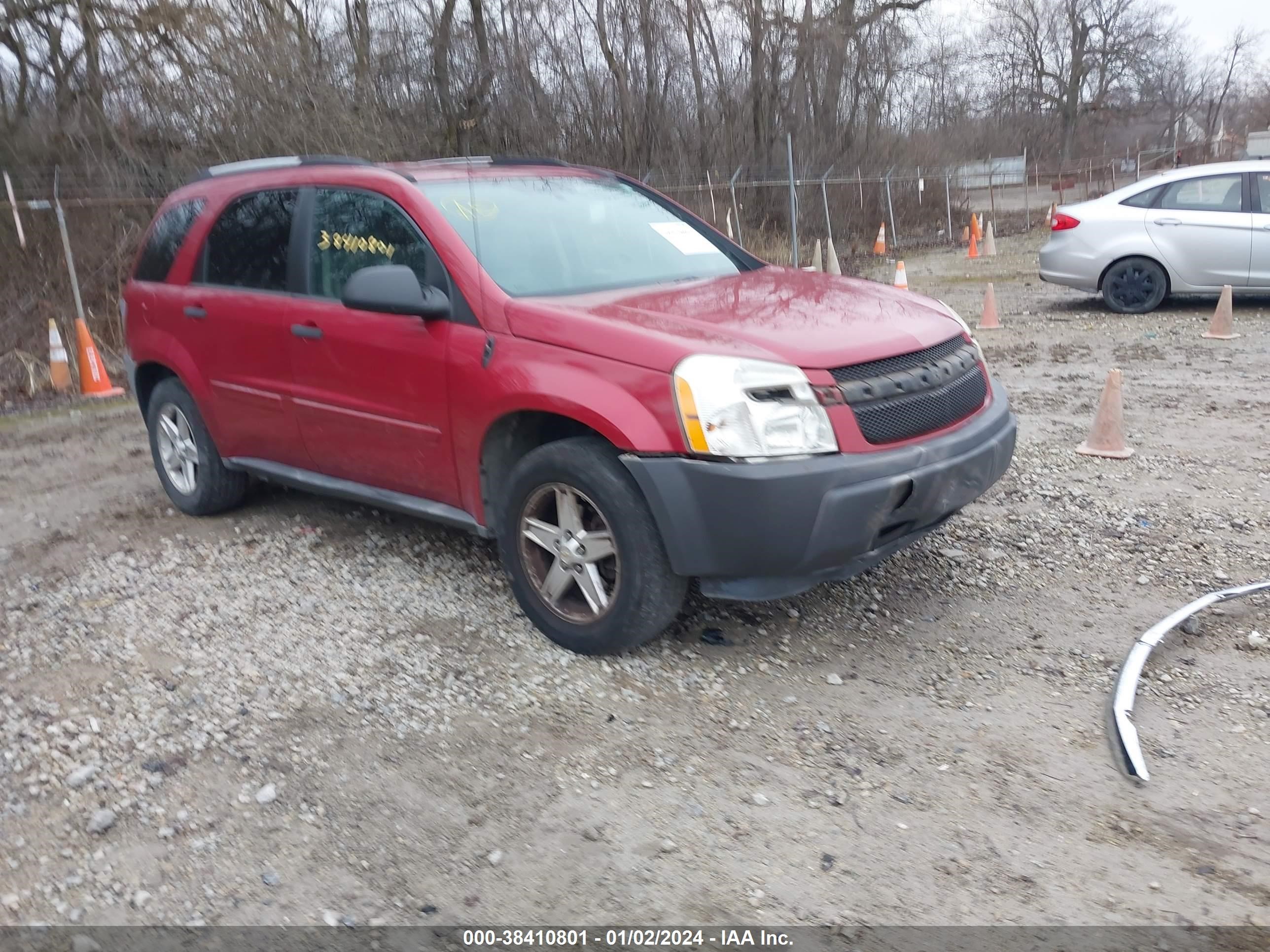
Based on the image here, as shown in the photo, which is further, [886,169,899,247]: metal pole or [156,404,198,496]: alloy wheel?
[886,169,899,247]: metal pole

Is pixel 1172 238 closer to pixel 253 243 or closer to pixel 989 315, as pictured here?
pixel 989 315

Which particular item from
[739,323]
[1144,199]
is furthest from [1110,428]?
[1144,199]

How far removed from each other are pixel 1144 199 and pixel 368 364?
10020 millimetres

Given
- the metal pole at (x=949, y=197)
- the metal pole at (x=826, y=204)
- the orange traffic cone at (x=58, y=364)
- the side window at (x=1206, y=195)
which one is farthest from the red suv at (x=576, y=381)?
the metal pole at (x=949, y=197)

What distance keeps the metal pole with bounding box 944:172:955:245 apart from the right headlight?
86.6ft

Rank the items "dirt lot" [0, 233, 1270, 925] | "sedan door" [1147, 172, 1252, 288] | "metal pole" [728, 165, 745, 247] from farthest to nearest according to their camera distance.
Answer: "metal pole" [728, 165, 745, 247], "sedan door" [1147, 172, 1252, 288], "dirt lot" [0, 233, 1270, 925]

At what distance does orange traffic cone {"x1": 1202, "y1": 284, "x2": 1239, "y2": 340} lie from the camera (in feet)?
33.8

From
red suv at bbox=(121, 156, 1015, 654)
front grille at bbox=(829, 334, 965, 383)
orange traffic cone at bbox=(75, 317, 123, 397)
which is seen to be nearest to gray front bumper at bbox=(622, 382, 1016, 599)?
red suv at bbox=(121, 156, 1015, 654)

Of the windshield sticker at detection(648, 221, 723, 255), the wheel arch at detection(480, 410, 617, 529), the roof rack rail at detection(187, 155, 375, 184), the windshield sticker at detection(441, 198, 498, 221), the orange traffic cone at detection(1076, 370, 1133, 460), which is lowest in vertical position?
the orange traffic cone at detection(1076, 370, 1133, 460)

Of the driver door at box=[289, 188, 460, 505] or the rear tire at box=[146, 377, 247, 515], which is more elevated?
the driver door at box=[289, 188, 460, 505]

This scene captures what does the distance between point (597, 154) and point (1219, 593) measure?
1922 centimetres

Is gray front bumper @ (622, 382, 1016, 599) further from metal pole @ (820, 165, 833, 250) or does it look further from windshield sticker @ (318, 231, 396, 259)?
metal pole @ (820, 165, 833, 250)

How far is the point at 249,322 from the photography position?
17.1 feet

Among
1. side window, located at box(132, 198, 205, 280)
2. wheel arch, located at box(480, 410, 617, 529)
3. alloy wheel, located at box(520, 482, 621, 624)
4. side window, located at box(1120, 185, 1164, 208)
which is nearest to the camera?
alloy wheel, located at box(520, 482, 621, 624)
